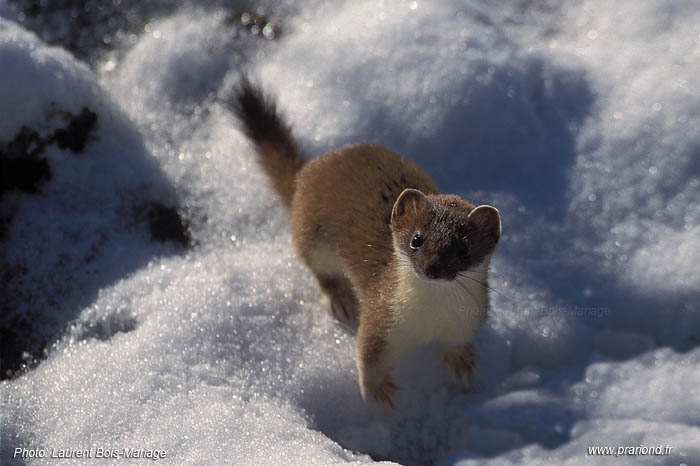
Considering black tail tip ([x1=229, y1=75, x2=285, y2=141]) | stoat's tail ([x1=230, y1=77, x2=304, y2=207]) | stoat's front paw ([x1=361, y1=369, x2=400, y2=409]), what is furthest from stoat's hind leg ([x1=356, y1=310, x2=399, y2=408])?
black tail tip ([x1=229, y1=75, x2=285, y2=141])

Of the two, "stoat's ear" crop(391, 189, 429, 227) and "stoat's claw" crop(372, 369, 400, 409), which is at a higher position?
"stoat's ear" crop(391, 189, 429, 227)

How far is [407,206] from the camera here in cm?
229

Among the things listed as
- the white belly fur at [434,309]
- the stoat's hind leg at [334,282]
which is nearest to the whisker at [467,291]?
the white belly fur at [434,309]

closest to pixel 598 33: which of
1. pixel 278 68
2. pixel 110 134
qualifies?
pixel 278 68

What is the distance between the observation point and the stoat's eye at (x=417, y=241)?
7.18ft

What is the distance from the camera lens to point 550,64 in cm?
335

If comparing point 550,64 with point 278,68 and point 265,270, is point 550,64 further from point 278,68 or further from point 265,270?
point 265,270

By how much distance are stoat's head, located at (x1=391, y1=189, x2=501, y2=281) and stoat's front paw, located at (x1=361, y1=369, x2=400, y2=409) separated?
0.55m

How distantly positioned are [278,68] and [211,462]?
2.16 m

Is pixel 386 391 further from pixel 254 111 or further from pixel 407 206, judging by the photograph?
pixel 254 111

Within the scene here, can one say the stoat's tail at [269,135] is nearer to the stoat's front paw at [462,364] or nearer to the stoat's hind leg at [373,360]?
the stoat's hind leg at [373,360]

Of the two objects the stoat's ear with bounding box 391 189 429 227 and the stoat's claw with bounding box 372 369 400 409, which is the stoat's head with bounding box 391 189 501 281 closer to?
the stoat's ear with bounding box 391 189 429 227

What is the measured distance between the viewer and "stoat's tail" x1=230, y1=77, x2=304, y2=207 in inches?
118

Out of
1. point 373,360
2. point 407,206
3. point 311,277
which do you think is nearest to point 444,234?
point 407,206
